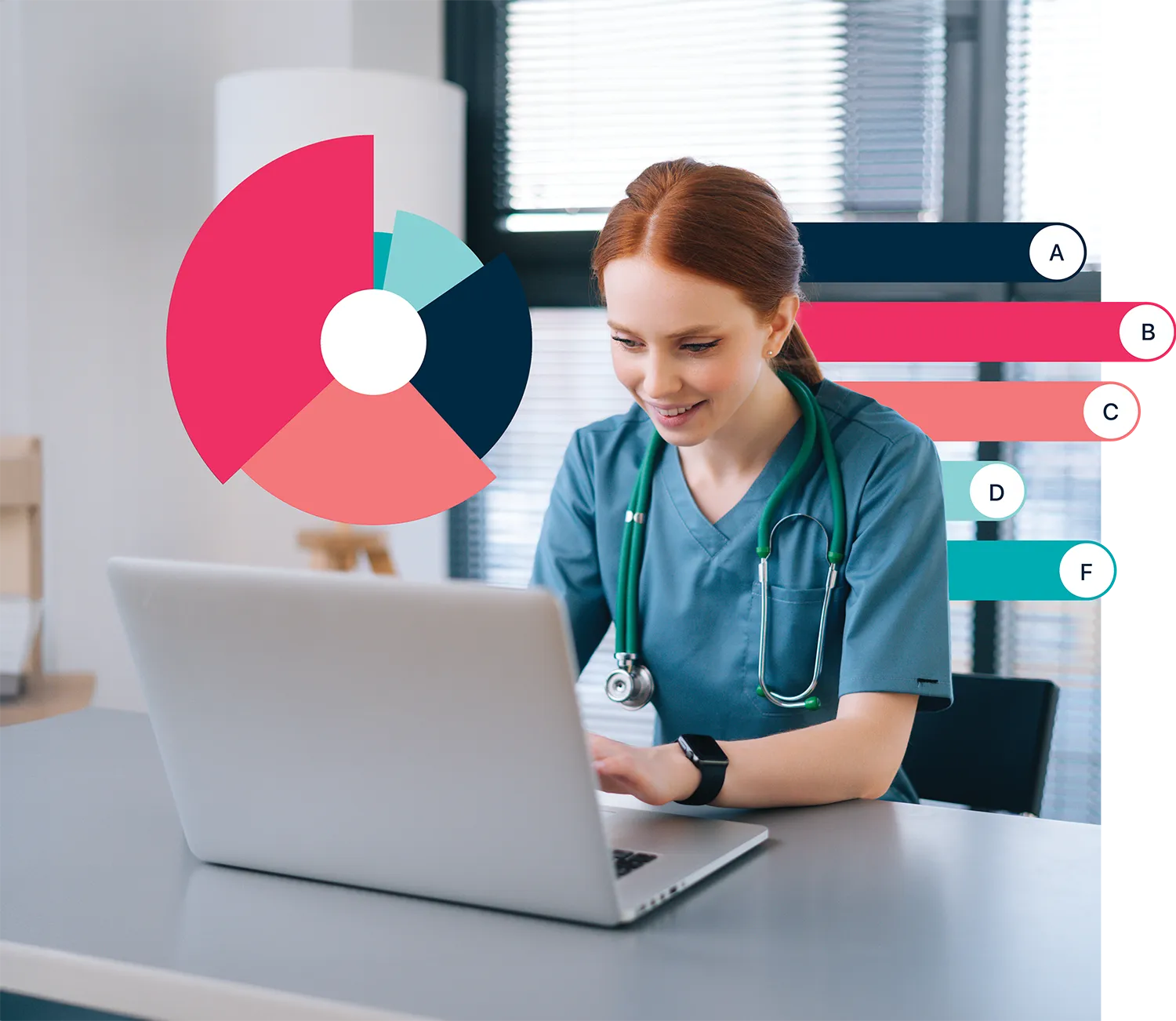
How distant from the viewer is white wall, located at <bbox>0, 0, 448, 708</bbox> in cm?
214

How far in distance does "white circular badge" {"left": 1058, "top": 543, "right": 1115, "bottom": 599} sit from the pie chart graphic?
1.21 m

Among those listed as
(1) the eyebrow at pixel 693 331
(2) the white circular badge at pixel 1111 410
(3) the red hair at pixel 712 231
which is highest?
(3) the red hair at pixel 712 231

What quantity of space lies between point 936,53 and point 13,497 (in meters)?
1.79

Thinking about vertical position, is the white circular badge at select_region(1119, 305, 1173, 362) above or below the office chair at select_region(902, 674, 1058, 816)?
above

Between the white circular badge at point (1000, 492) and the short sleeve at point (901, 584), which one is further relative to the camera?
the white circular badge at point (1000, 492)

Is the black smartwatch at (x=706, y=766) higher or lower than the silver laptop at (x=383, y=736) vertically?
lower

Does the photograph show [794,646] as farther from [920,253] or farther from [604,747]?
[920,253]

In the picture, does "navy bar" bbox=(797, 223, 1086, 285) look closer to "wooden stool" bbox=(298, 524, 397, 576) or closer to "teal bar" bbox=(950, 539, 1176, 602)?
"teal bar" bbox=(950, 539, 1176, 602)

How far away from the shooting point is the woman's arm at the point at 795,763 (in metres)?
0.88

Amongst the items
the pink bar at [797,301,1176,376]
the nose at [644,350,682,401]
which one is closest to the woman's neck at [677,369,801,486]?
the nose at [644,350,682,401]

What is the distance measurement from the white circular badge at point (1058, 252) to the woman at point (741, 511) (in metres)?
1.14

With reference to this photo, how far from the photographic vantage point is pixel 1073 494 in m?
2.30

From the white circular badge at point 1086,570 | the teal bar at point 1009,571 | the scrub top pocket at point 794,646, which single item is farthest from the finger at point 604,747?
the white circular badge at point 1086,570

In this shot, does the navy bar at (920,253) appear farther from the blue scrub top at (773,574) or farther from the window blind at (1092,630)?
the blue scrub top at (773,574)
